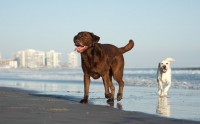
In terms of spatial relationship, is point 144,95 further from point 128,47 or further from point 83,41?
point 83,41

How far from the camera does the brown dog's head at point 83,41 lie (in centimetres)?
853

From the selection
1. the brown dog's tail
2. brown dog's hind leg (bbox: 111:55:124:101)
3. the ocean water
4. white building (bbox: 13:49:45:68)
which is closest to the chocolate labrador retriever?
brown dog's hind leg (bbox: 111:55:124:101)

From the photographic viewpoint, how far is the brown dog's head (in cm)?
853

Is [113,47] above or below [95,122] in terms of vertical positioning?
above

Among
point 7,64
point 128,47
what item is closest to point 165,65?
point 128,47

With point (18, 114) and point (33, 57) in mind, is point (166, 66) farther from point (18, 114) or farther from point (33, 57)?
point (33, 57)

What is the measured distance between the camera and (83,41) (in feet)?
28.0

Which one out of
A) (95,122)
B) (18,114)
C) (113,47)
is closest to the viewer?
(95,122)

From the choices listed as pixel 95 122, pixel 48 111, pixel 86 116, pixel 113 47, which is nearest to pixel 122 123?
pixel 95 122

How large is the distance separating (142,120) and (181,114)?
1.20 metres

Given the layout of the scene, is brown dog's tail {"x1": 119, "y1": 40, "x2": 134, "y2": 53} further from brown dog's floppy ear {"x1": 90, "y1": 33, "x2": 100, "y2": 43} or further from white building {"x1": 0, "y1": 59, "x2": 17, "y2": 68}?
white building {"x1": 0, "y1": 59, "x2": 17, "y2": 68}

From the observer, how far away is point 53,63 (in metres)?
152

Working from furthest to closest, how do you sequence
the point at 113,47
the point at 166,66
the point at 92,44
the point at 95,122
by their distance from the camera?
1. the point at 166,66
2. the point at 113,47
3. the point at 92,44
4. the point at 95,122

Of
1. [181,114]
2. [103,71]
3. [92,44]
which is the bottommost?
[181,114]
